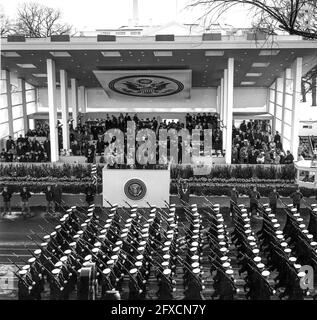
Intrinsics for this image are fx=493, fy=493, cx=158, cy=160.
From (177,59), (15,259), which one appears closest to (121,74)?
(177,59)

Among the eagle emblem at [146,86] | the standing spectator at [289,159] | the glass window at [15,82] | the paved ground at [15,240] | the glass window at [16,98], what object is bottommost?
the paved ground at [15,240]

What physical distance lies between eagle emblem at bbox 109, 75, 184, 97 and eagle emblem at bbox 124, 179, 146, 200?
946 cm

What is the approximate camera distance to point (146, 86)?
28547 mm

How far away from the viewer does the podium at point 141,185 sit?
18109 millimetres

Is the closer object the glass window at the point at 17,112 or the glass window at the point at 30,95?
the glass window at the point at 17,112

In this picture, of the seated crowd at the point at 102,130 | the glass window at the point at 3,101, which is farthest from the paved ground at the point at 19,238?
the glass window at the point at 3,101

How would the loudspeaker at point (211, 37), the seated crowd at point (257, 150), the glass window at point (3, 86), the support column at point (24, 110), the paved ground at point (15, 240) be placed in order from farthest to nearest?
the support column at point (24, 110) → the glass window at point (3, 86) → the seated crowd at point (257, 150) → the loudspeaker at point (211, 37) → the paved ground at point (15, 240)

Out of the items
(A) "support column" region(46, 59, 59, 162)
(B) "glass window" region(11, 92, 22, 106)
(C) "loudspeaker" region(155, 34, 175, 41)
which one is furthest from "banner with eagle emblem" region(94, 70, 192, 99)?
(B) "glass window" region(11, 92, 22, 106)

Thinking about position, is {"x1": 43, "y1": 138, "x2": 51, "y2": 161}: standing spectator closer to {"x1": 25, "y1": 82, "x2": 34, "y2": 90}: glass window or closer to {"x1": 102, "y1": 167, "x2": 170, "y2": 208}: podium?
{"x1": 102, "y1": 167, "x2": 170, "y2": 208}: podium

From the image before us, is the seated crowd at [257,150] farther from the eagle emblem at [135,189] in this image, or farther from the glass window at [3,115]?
the glass window at [3,115]

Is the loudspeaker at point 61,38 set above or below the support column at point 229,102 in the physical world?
above

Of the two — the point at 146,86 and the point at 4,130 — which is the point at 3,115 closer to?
the point at 4,130

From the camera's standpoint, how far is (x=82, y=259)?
10930mm
